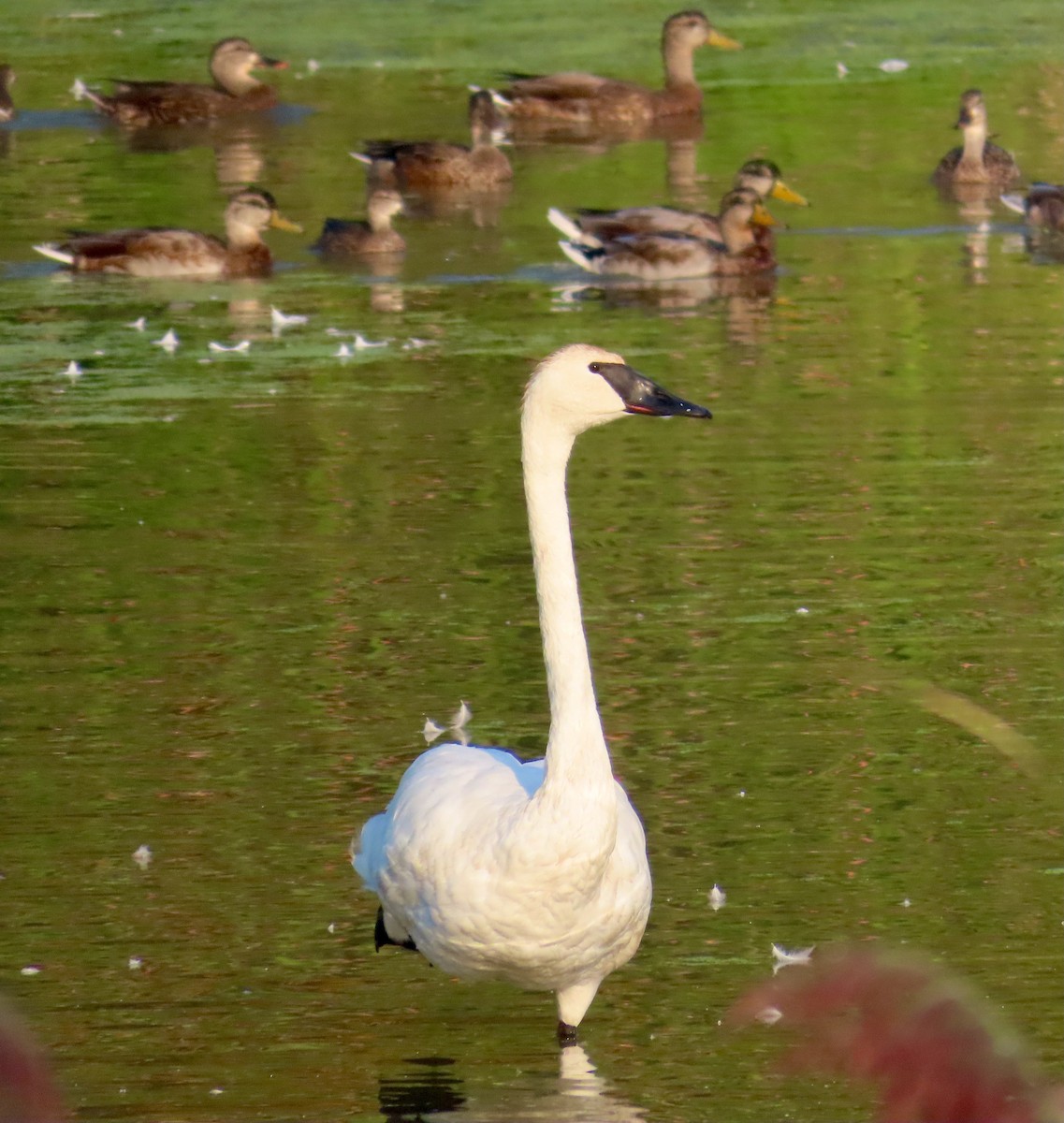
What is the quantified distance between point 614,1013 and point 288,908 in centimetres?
105

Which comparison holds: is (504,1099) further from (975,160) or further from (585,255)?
(975,160)

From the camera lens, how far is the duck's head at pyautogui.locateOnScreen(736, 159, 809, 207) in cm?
1792

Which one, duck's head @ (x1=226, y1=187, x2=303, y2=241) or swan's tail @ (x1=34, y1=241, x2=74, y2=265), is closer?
swan's tail @ (x1=34, y1=241, x2=74, y2=265)

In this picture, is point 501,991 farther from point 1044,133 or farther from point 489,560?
point 1044,133

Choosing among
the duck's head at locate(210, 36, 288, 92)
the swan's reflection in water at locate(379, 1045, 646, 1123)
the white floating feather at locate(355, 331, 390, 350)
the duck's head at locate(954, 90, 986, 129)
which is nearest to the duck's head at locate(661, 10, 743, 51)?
the duck's head at locate(210, 36, 288, 92)

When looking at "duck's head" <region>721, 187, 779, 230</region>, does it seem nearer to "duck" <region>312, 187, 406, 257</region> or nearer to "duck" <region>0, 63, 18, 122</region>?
"duck" <region>312, 187, 406, 257</region>

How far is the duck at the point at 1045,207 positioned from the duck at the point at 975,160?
5.24 feet

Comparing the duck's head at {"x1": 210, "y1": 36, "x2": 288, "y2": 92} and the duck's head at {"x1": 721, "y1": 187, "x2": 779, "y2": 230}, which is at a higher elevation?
the duck's head at {"x1": 210, "y1": 36, "x2": 288, "y2": 92}

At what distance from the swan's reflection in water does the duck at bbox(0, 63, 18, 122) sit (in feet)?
67.3

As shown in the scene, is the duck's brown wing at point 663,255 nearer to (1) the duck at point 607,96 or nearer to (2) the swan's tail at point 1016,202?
(2) the swan's tail at point 1016,202

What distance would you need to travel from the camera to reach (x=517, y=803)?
493cm

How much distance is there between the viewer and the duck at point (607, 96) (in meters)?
23.9

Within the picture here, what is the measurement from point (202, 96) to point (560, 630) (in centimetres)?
2035

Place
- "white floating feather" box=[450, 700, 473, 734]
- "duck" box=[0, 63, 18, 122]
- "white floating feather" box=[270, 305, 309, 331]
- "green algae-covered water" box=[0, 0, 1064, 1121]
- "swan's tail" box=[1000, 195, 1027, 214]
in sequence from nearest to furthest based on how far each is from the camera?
"green algae-covered water" box=[0, 0, 1064, 1121], "white floating feather" box=[450, 700, 473, 734], "white floating feather" box=[270, 305, 309, 331], "swan's tail" box=[1000, 195, 1027, 214], "duck" box=[0, 63, 18, 122]
